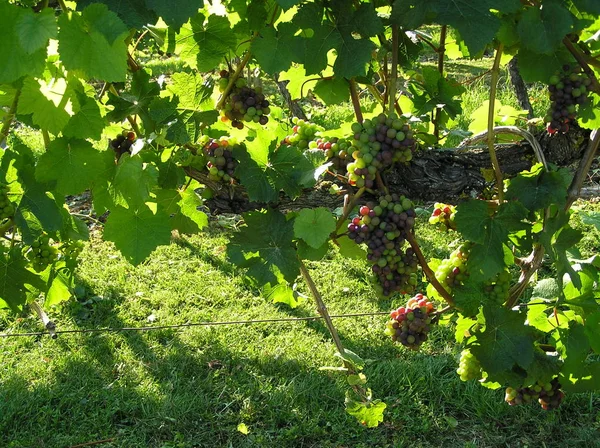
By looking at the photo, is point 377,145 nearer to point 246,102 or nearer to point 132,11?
point 246,102

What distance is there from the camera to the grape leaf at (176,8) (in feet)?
4.25

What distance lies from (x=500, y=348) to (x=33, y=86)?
130 centimetres

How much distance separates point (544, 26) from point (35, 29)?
102 cm

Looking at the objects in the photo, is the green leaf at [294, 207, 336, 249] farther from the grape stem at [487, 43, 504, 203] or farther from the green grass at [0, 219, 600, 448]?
the green grass at [0, 219, 600, 448]

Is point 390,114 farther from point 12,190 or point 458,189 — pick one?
point 12,190

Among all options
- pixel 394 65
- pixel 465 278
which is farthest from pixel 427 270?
pixel 394 65

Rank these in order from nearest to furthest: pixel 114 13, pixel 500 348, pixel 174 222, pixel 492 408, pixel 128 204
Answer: pixel 114 13
pixel 128 204
pixel 500 348
pixel 174 222
pixel 492 408

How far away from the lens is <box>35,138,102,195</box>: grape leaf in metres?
1.61

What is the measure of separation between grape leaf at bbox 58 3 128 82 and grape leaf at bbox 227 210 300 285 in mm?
583

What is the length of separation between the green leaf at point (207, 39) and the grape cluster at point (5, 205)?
0.59m

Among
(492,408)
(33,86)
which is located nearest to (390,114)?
(33,86)

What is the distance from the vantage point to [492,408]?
341cm

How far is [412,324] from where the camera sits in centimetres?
202

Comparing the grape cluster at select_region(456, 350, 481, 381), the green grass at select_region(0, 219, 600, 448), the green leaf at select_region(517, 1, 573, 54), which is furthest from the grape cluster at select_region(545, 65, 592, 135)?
the green grass at select_region(0, 219, 600, 448)
